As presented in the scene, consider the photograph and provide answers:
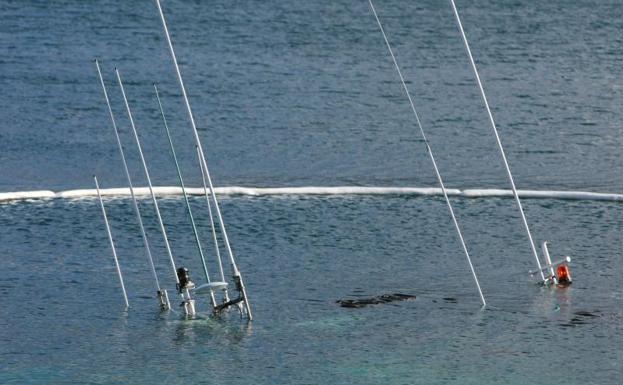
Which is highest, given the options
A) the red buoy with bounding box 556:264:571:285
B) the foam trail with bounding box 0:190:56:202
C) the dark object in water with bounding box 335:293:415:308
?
the foam trail with bounding box 0:190:56:202

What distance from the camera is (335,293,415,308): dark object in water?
15.8 m

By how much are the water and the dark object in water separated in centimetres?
17

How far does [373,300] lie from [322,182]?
818cm

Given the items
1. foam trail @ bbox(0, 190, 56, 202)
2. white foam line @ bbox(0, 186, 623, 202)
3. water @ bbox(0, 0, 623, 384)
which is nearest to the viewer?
water @ bbox(0, 0, 623, 384)

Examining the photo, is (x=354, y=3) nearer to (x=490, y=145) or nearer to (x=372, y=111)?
(x=372, y=111)

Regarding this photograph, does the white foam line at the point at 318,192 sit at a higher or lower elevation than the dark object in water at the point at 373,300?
higher

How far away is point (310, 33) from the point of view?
39125 mm

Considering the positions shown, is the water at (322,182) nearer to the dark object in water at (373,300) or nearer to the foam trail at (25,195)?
the dark object in water at (373,300)

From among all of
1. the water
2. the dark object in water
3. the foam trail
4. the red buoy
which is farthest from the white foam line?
the dark object in water

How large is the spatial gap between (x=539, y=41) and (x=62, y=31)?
44.6 feet

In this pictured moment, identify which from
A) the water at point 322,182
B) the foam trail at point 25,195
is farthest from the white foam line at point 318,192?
the water at point 322,182

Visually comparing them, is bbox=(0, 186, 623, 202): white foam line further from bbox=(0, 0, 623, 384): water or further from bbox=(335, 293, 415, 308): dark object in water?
bbox=(335, 293, 415, 308): dark object in water

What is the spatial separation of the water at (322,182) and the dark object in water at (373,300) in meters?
0.17

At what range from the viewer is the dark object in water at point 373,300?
52.0 feet
